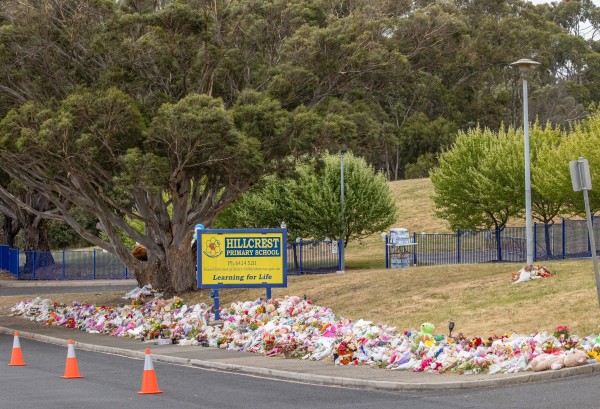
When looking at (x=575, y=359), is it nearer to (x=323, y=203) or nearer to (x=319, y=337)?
(x=319, y=337)

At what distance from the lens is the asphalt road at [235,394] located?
13.6m

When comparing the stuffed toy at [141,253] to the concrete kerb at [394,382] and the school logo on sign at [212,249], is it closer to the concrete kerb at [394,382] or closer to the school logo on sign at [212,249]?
the school logo on sign at [212,249]

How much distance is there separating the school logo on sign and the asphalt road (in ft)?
26.2

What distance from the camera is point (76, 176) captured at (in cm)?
3188

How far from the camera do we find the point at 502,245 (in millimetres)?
39656

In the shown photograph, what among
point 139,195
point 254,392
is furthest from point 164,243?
point 254,392

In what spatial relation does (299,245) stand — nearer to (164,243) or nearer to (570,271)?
(164,243)

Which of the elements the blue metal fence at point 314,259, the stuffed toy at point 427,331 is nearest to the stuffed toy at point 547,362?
the stuffed toy at point 427,331

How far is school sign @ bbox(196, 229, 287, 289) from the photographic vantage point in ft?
86.7

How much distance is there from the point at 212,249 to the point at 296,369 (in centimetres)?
876

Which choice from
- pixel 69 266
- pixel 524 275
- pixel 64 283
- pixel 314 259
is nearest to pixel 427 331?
pixel 524 275

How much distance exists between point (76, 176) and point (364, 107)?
9.96 m

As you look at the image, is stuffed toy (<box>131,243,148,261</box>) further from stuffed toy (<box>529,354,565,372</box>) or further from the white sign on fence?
stuffed toy (<box>529,354,565,372</box>)

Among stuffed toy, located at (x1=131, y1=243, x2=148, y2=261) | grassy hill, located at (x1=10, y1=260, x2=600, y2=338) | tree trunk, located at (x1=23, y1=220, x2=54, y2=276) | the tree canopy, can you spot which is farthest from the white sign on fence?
tree trunk, located at (x1=23, y1=220, x2=54, y2=276)
